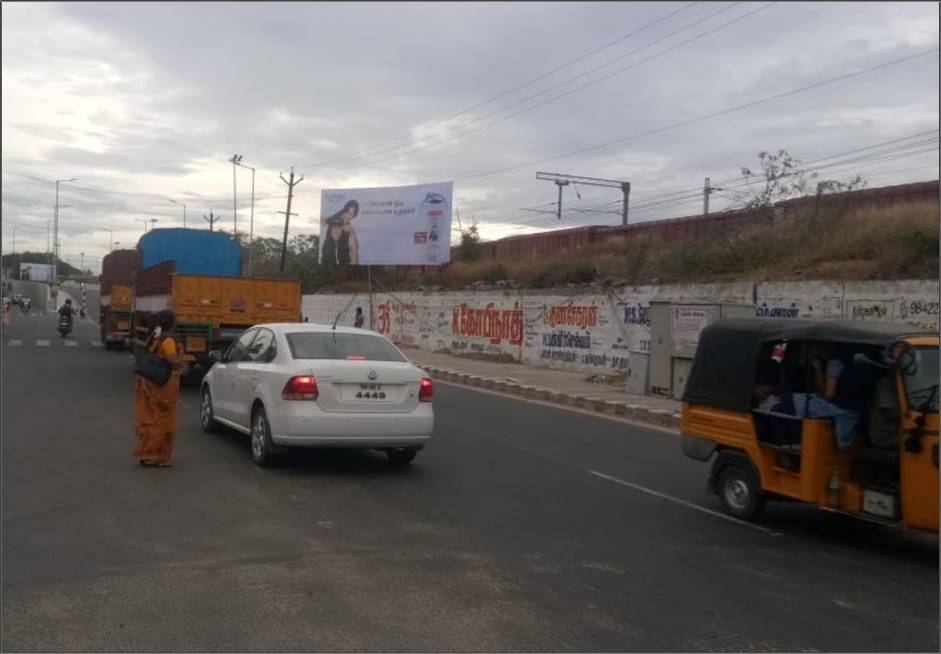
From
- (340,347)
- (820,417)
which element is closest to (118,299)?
(340,347)

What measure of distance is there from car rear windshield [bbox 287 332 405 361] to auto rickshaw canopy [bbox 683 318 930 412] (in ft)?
11.0

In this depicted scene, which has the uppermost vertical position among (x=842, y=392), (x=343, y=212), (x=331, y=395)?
(x=343, y=212)

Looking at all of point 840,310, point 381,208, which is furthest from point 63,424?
point 381,208

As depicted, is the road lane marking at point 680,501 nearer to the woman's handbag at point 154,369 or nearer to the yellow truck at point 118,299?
the woman's handbag at point 154,369

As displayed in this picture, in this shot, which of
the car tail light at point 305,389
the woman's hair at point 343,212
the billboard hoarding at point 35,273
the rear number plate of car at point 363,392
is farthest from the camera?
the billboard hoarding at point 35,273

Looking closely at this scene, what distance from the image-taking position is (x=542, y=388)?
2123 cm

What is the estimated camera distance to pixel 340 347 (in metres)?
10.6

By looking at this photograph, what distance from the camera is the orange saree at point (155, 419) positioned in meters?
10.0

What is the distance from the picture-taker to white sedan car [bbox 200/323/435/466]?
977 centimetres

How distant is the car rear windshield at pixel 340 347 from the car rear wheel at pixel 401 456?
3.32ft

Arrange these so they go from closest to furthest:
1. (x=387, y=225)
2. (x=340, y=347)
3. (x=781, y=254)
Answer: (x=340, y=347) < (x=781, y=254) < (x=387, y=225)

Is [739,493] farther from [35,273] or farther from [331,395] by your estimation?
[35,273]

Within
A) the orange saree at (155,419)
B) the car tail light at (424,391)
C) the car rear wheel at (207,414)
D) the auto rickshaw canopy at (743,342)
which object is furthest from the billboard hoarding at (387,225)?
the auto rickshaw canopy at (743,342)

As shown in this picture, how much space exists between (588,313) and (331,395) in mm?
17514
